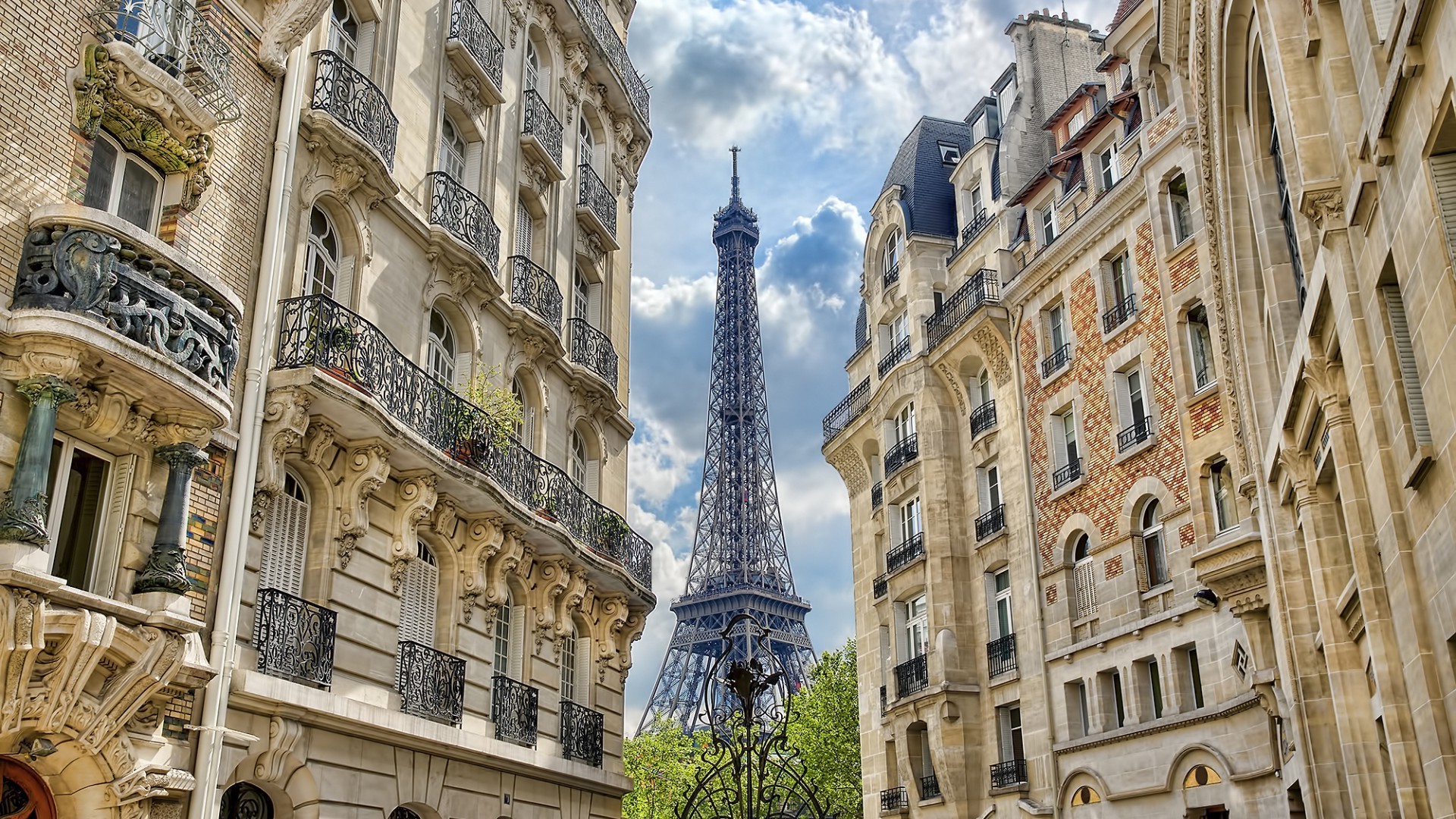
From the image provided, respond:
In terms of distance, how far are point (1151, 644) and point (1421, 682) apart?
57.9ft

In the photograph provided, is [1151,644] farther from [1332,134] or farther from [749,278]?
[749,278]

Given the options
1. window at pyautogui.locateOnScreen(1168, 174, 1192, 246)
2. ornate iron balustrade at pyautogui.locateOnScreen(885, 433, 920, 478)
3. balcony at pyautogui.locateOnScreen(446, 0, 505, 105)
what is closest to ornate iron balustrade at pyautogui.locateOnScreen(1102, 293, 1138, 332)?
window at pyautogui.locateOnScreen(1168, 174, 1192, 246)

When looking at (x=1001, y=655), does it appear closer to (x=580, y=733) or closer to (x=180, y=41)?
(x=580, y=733)

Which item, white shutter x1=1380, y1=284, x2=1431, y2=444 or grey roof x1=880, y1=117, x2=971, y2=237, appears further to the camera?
grey roof x1=880, y1=117, x2=971, y2=237

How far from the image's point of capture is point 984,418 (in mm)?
37312

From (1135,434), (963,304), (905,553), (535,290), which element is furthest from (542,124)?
(905,553)

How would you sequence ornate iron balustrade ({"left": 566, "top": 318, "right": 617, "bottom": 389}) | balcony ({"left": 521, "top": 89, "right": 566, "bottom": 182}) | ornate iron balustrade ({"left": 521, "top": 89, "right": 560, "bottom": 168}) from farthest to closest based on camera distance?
ornate iron balustrade ({"left": 566, "top": 318, "right": 617, "bottom": 389})
ornate iron balustrade ({"left": 521, "top": 89, "right": 560, "bottom": 168})
balcony ({"left": 521, "top": 89, "right": 566, "bottom": 182})

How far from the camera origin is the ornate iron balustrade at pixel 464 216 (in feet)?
66.7

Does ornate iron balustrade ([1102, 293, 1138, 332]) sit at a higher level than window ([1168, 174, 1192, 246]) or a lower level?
lower

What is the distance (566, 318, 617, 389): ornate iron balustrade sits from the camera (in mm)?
25906


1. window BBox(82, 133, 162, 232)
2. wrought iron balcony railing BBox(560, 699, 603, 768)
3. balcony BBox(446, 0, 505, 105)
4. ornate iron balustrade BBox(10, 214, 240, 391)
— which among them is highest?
balcony BBox(446, 0, 505, 105)

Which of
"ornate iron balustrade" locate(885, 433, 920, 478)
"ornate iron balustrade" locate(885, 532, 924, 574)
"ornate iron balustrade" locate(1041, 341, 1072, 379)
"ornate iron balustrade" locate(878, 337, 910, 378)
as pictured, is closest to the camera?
"ornate iron balustrade" locate(1041, 341, 1072, 379)

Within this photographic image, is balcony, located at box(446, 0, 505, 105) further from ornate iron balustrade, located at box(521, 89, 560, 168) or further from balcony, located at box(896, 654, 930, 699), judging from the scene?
balcony, located at box(896, 654, 930, 699)

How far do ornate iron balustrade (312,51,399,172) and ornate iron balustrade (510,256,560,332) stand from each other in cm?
426
